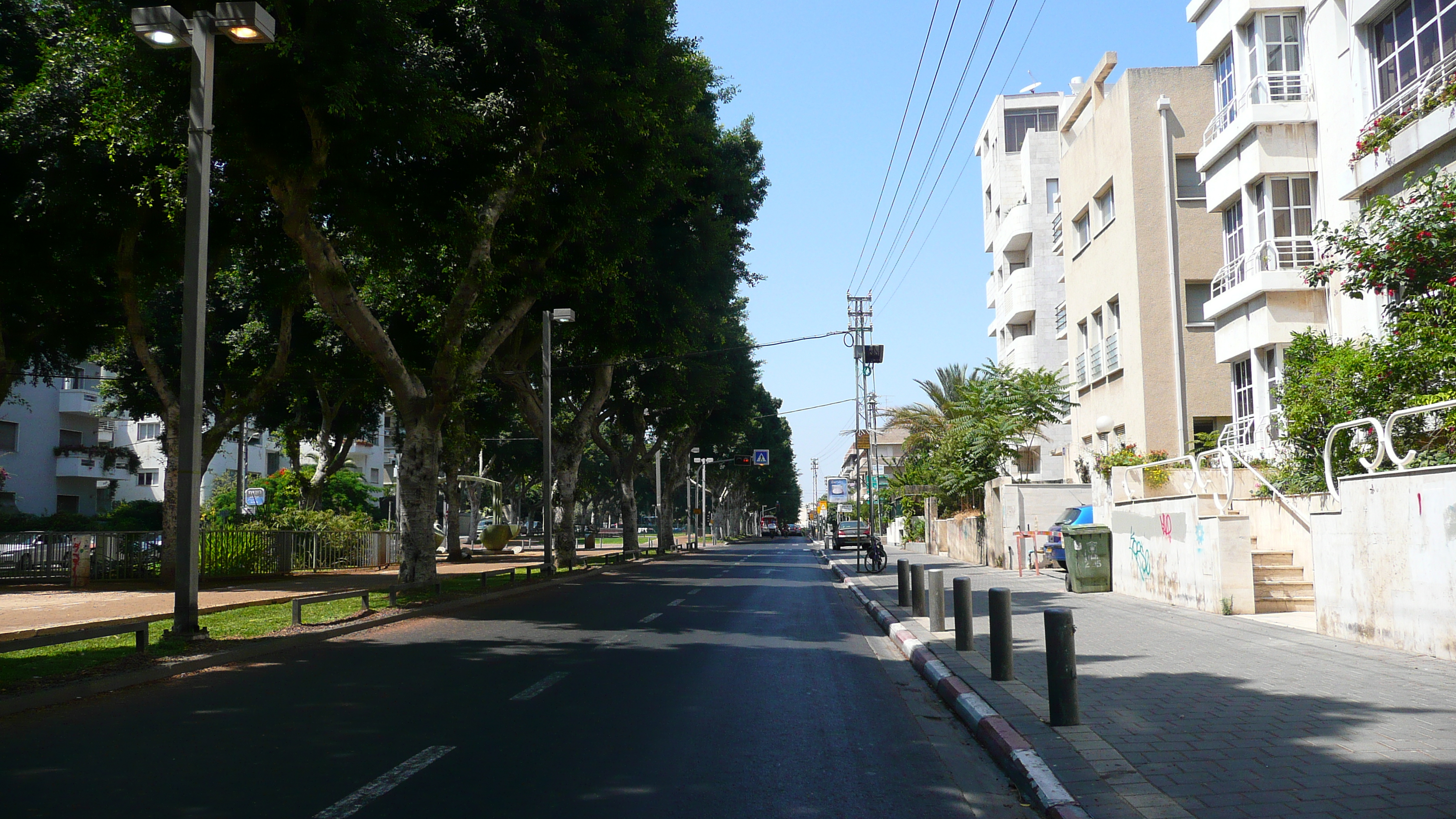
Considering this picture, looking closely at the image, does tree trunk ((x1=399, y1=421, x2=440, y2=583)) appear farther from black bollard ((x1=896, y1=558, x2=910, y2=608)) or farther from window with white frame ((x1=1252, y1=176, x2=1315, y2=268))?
window with white frame ((x1=1252, y1=176, x2=1315, y2=268))

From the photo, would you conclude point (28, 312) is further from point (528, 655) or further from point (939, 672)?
point (939, 672)

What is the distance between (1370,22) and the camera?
622 inches

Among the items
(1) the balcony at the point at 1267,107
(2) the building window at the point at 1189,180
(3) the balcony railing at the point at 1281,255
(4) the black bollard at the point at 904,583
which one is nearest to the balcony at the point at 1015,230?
(2) the building window at the point at 1189,180

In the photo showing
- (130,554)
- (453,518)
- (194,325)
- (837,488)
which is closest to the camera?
(194,325)

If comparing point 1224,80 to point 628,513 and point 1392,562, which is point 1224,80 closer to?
point 1392,562

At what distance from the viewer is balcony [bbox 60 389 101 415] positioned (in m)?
53.5

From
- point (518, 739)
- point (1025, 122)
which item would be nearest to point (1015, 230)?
point (1025, 122)

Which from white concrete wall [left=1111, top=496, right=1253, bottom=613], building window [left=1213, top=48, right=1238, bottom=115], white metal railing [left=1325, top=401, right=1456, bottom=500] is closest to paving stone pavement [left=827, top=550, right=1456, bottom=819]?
white concrete wall [left=1111, top=496, right=1253, bottom=613]

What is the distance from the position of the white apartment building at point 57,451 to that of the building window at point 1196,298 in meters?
46.0

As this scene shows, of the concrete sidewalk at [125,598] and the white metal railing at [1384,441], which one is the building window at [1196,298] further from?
the concrete sidewalk at [125,598]

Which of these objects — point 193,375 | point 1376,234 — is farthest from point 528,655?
point 1376,234

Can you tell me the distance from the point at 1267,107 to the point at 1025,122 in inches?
1127

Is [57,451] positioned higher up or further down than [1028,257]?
further down

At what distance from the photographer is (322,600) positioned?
571 inches
